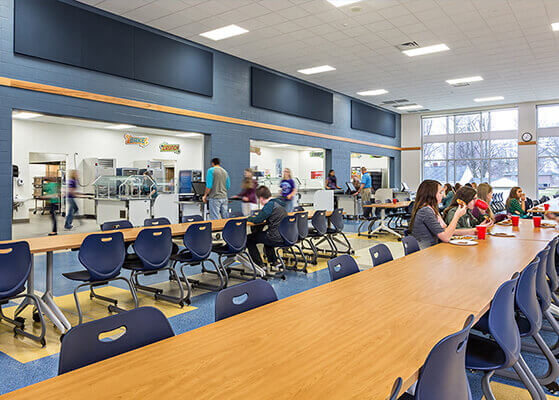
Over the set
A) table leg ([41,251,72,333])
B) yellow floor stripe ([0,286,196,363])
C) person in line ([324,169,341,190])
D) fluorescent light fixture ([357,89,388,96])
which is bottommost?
yellow floor stripe ([0,286,196,363])

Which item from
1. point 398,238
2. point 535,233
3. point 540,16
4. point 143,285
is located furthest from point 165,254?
point 540,16

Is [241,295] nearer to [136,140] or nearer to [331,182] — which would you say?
[331,182]

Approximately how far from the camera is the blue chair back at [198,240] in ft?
14.3

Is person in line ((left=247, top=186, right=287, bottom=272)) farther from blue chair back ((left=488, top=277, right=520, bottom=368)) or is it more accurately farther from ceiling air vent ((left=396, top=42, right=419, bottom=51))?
ceiling air vent ((left=396, top=42, right=419, bottom=51))

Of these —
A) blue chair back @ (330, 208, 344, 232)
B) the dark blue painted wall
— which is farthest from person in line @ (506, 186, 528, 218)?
the dark blue painted wall

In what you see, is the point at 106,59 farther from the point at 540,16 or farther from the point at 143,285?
the point at 540,16

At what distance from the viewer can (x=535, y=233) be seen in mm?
4344

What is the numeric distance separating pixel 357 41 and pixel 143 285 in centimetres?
623

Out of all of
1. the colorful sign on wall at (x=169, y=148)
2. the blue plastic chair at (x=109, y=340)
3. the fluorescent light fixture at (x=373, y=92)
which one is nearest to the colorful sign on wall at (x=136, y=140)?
the colorful sign on wall at (x=169, y=148)

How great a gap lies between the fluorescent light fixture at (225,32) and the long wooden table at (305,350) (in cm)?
635

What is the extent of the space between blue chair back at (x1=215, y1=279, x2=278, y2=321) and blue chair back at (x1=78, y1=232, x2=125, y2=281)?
212 cm

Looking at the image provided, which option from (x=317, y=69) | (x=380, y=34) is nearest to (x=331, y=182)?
(x=317, y=69)

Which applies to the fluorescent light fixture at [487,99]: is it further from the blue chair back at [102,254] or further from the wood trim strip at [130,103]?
the blue chair back at [102,254]

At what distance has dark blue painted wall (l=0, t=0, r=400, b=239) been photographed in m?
5.53
